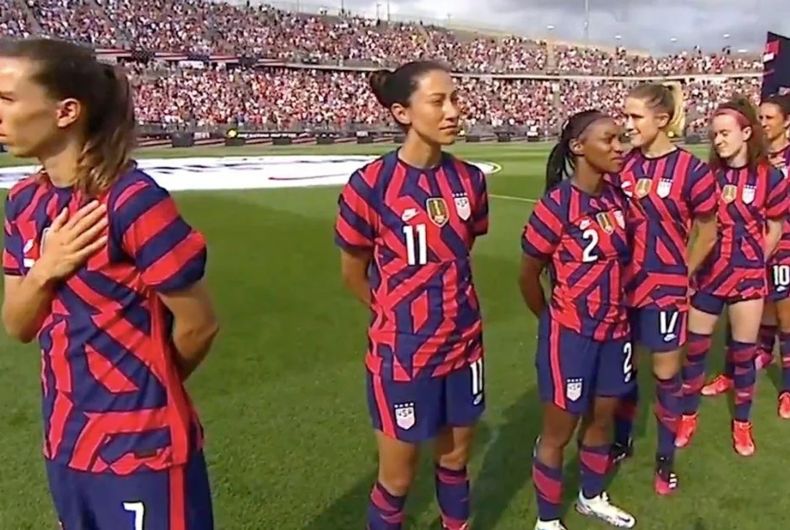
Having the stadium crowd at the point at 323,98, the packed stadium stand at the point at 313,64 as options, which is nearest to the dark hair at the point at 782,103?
the stadium crowd at the point at 323,98

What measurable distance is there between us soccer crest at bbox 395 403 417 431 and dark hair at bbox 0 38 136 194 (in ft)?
4.91

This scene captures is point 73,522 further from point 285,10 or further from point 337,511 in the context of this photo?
point 285,10

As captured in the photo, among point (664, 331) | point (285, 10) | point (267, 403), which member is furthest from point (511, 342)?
point (285, 10)

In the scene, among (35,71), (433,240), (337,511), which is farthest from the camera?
(337,511)

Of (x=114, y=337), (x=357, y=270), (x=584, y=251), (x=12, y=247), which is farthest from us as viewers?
(x=584, y=251)

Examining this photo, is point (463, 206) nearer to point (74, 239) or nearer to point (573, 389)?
point (573, 389)

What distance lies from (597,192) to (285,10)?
59982 mm

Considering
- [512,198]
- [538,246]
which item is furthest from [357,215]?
[512,198]

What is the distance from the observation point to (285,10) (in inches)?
2356

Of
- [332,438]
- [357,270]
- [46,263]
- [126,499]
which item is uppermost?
[46,263]

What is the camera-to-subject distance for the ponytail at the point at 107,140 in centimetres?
195

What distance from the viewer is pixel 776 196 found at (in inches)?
186

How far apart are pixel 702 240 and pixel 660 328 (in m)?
0.58

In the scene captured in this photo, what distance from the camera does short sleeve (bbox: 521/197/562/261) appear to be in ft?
11.4
